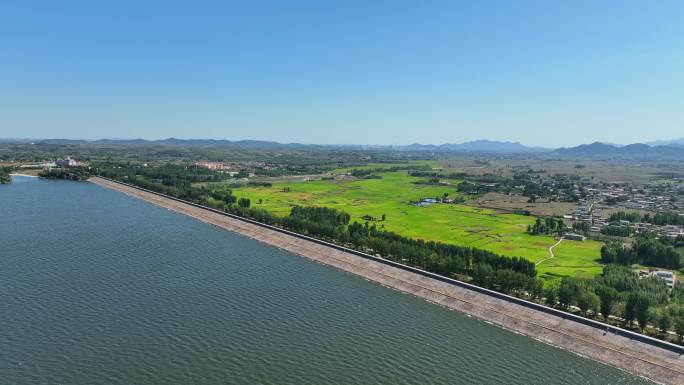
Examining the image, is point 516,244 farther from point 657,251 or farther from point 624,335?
point 624,335

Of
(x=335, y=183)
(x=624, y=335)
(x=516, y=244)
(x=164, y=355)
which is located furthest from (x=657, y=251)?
(x=335, y=183)

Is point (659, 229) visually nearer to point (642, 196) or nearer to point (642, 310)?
point (642, 310)

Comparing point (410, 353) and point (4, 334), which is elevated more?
point (4, 334)

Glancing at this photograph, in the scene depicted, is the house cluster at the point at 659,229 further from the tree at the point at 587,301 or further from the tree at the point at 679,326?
the tree at the point at 679,326

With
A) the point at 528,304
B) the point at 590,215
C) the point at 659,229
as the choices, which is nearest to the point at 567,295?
the point at 528,304

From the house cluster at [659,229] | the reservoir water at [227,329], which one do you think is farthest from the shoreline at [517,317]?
the house cluster at [659,229]

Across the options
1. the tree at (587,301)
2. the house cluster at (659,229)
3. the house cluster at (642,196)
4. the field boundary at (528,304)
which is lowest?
the house cluster at (642,196)

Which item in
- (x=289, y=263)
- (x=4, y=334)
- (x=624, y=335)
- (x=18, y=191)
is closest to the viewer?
(x=4, y=334)
